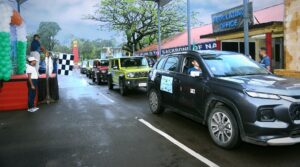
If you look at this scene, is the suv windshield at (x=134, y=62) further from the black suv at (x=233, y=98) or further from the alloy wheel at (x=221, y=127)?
the alloy wheel at (x=221, y=127)

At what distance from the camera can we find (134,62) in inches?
582

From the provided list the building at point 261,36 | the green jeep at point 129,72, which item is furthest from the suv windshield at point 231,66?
the building at point 261,36

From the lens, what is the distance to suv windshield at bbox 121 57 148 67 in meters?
14.7

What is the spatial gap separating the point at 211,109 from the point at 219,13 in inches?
567

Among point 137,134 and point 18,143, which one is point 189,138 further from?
point 18,143

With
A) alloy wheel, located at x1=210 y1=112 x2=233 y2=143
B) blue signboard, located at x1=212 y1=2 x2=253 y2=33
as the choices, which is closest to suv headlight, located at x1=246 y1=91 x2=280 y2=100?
alloy wheel, located at x1=210 y1=112 x2=233 y2=143

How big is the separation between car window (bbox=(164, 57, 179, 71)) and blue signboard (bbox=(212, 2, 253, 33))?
9.85 metres

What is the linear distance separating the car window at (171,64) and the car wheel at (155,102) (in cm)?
83

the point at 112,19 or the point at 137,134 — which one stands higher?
the point at 112,19

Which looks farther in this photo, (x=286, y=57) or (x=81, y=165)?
(x=286, y=57)

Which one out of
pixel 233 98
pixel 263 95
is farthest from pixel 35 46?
pixel 263 95

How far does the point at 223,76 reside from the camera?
19.8ft

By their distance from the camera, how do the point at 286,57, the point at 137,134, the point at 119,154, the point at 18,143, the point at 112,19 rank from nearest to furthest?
the point at 119,154
the point at 18,143
the point at 137,134
the point at 286,57
the point at 112,19

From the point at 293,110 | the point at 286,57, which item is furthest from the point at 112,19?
the point at 293,110
